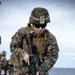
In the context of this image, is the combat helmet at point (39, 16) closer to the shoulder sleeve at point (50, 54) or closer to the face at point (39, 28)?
the face at point (39, 28)

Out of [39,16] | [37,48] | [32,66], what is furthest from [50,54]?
[39,16]

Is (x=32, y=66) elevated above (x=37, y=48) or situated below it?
below

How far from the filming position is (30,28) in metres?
8.04

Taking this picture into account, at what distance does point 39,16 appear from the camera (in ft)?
26.0

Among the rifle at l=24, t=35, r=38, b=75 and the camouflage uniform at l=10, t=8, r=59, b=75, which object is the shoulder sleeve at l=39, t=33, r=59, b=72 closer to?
the camouflage uniform at l=10, t=8, r=59, b=75

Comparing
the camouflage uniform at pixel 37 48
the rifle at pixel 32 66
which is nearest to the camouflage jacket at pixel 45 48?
the camouflage uniform at pixel 37 48

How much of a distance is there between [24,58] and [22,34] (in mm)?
550

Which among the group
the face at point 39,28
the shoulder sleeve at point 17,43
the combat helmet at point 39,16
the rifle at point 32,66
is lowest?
the rifle at point 32,66

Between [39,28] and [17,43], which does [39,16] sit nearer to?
[39,28]

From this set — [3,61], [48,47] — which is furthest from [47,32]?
[3,61]

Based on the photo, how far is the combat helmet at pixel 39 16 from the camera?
7855mm

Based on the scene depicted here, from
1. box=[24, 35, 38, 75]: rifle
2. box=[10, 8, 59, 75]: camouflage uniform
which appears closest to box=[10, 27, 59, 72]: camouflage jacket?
box=[10, 8, 59, 75]: camouflage uniform

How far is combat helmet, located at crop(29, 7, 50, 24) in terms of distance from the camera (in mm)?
7855

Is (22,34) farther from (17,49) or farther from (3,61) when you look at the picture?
(3,61)
